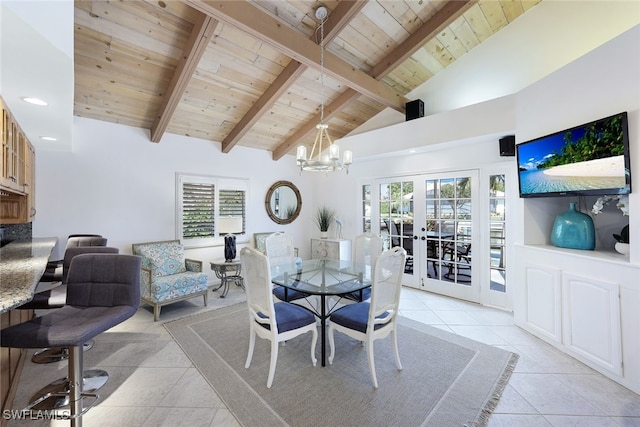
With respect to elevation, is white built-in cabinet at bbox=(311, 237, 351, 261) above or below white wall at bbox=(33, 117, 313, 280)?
below

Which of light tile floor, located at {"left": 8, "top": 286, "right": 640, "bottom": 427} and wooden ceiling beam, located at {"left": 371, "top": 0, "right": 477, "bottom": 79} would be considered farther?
Result: wooden ceiling beam, located at {"left": 371, "top": 0, "right": 477, "bottom": 79}

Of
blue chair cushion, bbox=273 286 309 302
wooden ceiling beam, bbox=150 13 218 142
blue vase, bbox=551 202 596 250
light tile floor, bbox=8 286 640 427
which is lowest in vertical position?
light tile floor, bbox=8 286 640 427

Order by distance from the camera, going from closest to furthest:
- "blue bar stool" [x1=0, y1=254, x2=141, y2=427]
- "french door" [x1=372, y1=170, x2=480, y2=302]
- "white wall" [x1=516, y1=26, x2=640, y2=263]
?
"blue bar stool" [x1=0, y1=254, x2=141, y2=427] < "white wall" [x1=516, y1=26, x2=640, y2=263] < "french door" [x1=372, y1=170, x2=480, y2=302]

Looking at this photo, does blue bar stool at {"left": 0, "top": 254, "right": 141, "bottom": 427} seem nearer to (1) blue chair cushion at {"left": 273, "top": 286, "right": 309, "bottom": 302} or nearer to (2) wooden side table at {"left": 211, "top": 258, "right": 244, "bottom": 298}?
(1) blue chair cushion at {"left": 273, "top": 286, "right": 309, "bottom": 302}

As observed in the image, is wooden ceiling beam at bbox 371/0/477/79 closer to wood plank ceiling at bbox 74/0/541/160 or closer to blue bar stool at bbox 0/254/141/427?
wood plank ceiling at bbox 74/0/541/160

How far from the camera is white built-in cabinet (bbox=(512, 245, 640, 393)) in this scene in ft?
6.33

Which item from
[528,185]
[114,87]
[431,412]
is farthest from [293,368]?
[114,87]

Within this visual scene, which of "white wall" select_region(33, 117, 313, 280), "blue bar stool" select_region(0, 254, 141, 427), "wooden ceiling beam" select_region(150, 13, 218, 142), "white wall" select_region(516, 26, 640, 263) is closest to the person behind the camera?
"blue bar stool" select_region(0, 254, 141, 427)

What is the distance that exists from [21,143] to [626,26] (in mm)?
6193

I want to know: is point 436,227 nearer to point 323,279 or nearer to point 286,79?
point 323,279

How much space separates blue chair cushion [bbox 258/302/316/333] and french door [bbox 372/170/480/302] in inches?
108

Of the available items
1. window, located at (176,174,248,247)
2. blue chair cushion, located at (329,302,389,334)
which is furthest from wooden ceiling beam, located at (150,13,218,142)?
blue chair cushion, located at (329,302,389,334)

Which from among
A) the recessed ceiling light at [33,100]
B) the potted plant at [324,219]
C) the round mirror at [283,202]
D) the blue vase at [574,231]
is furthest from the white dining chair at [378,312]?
the round mirror at [283,202]

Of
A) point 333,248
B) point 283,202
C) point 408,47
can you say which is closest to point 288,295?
point 333,248
